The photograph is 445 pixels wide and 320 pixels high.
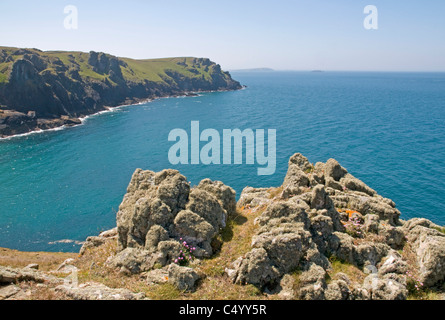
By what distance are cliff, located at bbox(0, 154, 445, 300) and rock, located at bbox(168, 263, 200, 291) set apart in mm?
53

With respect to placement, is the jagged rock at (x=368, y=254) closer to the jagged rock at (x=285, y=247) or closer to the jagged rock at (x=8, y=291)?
the jagged rock at (x=285, y=247)

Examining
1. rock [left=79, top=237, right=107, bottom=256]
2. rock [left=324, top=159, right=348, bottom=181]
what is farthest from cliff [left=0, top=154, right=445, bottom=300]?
rock [left=324, top=159, right=348, bottom=181]

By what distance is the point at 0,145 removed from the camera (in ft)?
318

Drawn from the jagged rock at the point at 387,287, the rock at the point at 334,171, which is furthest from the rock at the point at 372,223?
the rock at the point at 334,171

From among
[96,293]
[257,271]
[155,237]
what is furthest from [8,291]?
[257,271]

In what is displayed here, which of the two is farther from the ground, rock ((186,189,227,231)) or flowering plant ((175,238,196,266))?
rock ((186,189,227,231))

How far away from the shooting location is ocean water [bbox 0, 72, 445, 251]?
168ft

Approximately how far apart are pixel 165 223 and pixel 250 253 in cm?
687

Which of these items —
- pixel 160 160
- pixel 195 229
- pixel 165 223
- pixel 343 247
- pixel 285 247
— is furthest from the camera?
pixel 160 160

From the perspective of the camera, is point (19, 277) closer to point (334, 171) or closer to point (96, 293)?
point (96, 293)

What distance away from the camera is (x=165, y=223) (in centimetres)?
2031

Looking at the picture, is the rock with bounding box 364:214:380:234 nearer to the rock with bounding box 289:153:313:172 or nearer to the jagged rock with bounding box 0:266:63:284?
the rock with bounding box 289:153:313:172

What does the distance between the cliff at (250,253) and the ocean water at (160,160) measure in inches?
1230
